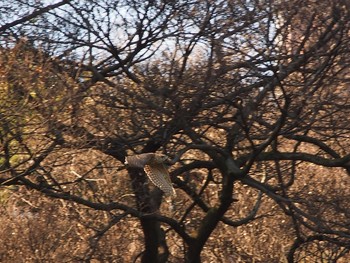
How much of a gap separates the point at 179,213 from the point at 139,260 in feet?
2.62

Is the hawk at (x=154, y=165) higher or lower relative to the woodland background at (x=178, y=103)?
lower

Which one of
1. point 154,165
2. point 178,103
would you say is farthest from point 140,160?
point 178,103

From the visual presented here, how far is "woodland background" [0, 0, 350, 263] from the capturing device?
26.8 ft

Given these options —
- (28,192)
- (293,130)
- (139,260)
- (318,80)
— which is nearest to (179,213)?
(139,260)

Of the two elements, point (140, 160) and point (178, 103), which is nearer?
point (140, 160)

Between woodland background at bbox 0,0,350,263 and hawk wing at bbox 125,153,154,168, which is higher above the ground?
woodland background at bbox 0,0,350,263

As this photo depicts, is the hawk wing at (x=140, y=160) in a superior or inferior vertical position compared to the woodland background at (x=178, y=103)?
inferior

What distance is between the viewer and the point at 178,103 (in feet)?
27.7

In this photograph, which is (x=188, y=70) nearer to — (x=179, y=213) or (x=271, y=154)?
(x=271, y=154)

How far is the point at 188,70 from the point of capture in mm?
8680

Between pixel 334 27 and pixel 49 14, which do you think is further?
pixel 49 14

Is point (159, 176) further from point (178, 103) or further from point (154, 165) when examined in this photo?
point (178, 103)

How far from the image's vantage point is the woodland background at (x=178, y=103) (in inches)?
322

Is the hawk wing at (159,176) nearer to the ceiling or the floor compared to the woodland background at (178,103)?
nearer to the floor
